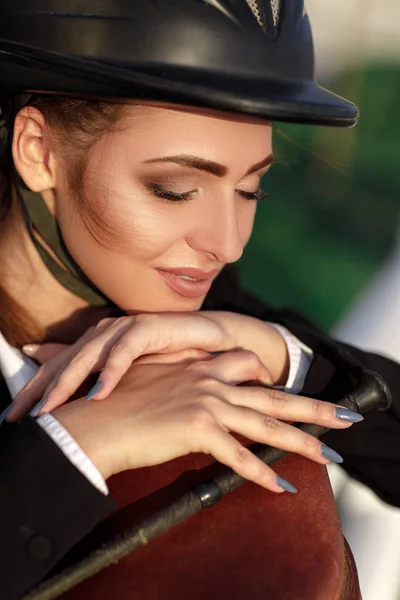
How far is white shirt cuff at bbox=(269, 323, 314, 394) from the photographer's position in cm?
189

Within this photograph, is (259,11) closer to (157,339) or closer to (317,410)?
(157,339)

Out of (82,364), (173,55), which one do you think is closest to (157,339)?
(82,364)

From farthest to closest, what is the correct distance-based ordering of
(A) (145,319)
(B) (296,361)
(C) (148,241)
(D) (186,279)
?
(B) (296,361), (D) (186,279), (C) (148,241), (A) (145,319)

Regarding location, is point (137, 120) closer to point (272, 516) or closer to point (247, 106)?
point (247, 106)

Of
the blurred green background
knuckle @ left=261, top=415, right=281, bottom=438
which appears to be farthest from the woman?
the blurred green background

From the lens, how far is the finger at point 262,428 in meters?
1.39

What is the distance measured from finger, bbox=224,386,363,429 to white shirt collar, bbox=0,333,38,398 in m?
0.64

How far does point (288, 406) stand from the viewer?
1455 millimetres

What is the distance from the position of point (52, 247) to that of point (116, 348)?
57 cm

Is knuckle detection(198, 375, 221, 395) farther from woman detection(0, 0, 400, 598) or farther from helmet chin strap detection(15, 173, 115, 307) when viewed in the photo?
helmet chin strap detection(15, 173, 115, 307)

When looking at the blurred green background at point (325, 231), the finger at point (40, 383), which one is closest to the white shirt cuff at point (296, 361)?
the finger at point (40, 383)

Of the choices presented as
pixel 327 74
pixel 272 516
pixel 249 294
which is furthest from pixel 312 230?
pixel 272 516

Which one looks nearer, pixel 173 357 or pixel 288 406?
pixel 288 406

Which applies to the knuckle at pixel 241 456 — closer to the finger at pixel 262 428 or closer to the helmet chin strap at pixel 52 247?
the finger at pixel 262 428
